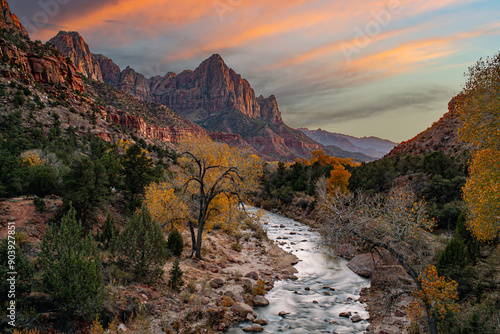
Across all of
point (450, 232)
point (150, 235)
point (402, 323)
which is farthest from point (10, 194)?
point (450, 232)

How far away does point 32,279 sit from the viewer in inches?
332

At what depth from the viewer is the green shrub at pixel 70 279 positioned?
7.93 metres

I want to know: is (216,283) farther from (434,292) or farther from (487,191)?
(487,191)

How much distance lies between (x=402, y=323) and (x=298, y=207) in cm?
3105

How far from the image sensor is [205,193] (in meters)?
17.7

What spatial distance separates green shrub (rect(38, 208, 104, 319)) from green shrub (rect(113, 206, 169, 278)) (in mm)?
3015

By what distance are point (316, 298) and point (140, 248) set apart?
1020 cm

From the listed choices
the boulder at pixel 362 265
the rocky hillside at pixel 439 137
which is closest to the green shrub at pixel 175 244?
the boulder at pixel 362 265

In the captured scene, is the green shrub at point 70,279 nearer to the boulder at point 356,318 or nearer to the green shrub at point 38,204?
the green shrub at point 38,204

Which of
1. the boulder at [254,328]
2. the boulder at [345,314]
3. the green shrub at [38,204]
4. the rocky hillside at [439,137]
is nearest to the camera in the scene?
the boulder at [254,328]

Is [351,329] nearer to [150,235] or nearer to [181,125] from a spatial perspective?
[150,235]

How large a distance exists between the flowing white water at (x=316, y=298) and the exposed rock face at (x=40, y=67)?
57.2 metres

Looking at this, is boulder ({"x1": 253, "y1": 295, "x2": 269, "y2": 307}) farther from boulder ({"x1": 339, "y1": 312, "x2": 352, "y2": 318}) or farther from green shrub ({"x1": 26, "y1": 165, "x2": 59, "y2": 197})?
green shrub ({"x1": 26, "y1": 165, "x2": 59, "y2": 197})

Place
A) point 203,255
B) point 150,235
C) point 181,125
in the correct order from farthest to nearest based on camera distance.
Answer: point 181,125 < point 203,255 < point 150,235
